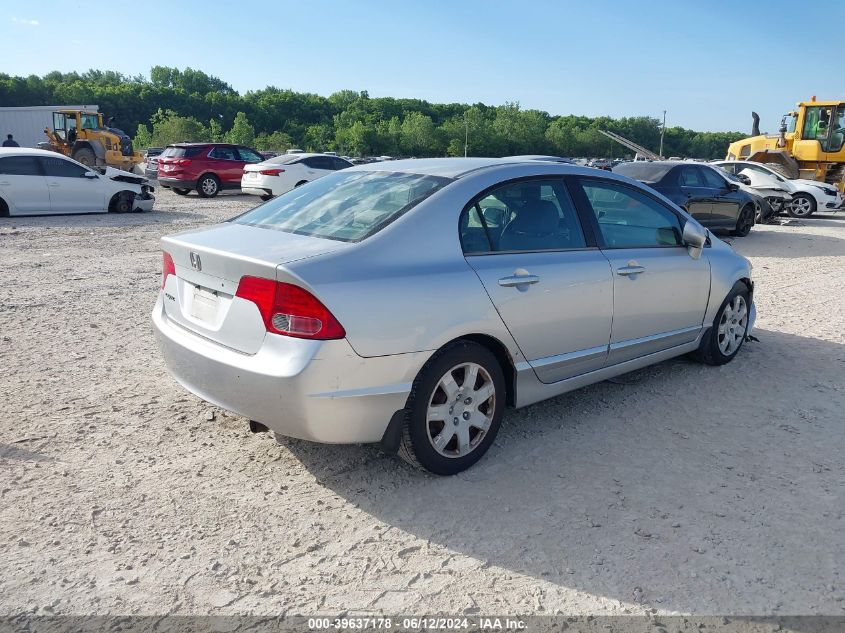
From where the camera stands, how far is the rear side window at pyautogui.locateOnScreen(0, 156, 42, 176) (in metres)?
13.7

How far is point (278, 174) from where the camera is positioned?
18.5 m

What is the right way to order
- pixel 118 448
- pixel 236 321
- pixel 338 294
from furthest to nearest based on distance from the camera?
1. pixel 118 448
2. pixel 236 321
3. pixel 338 294

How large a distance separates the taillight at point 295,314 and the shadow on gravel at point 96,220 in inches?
447

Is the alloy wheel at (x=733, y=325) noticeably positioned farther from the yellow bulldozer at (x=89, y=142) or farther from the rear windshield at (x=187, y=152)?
the yellow bulldozer at (x=89, y=142)

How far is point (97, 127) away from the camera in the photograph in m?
35.0

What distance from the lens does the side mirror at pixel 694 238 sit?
484 cm

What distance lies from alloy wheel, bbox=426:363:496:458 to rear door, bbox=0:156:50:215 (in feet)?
45.1

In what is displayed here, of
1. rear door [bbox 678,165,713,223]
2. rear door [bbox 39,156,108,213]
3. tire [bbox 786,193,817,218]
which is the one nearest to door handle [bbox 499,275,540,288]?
rear door [bbox 678,165,713,223]

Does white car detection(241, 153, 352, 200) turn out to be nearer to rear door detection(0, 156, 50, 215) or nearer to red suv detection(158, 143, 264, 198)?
red suv detection(158, 143, 264, 198)

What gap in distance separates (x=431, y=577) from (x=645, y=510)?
1.16 meters

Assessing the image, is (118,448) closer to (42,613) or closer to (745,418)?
(42,613)

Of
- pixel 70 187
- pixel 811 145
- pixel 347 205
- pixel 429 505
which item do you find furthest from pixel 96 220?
pixel 811 145

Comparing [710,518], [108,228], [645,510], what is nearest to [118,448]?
[645,510]

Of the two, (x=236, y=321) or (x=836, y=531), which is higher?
(x=236, y=321)
